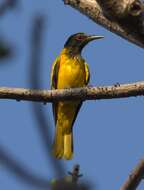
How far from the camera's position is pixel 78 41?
348 inches

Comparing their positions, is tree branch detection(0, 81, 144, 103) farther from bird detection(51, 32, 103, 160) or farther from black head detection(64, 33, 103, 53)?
black head detection(64, 33, 103, 53)

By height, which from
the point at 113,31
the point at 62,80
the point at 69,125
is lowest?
the point at 69,125

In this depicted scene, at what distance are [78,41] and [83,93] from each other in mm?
4777

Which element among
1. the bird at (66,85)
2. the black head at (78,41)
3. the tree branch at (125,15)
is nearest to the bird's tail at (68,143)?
the bird at (66,85)

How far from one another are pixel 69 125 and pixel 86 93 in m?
3.84

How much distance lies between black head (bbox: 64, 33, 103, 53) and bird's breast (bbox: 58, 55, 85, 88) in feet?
2.31

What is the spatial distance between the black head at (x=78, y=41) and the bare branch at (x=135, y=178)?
23.0 feet

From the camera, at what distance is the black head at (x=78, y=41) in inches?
343

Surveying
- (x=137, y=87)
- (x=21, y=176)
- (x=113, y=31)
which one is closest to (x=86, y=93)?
(x=137, y=87)

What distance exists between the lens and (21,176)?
0.85m

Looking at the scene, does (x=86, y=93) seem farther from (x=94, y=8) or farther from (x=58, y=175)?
(x=58, y=175)

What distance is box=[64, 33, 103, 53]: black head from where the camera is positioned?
871 centimetres

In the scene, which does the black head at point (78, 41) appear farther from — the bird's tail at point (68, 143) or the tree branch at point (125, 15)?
the tree branch at point (125, 15)

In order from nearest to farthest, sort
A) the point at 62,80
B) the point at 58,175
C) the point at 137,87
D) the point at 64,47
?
the point at 58,175
the point at 137,87
the point at 62,80
the point at 64,47
